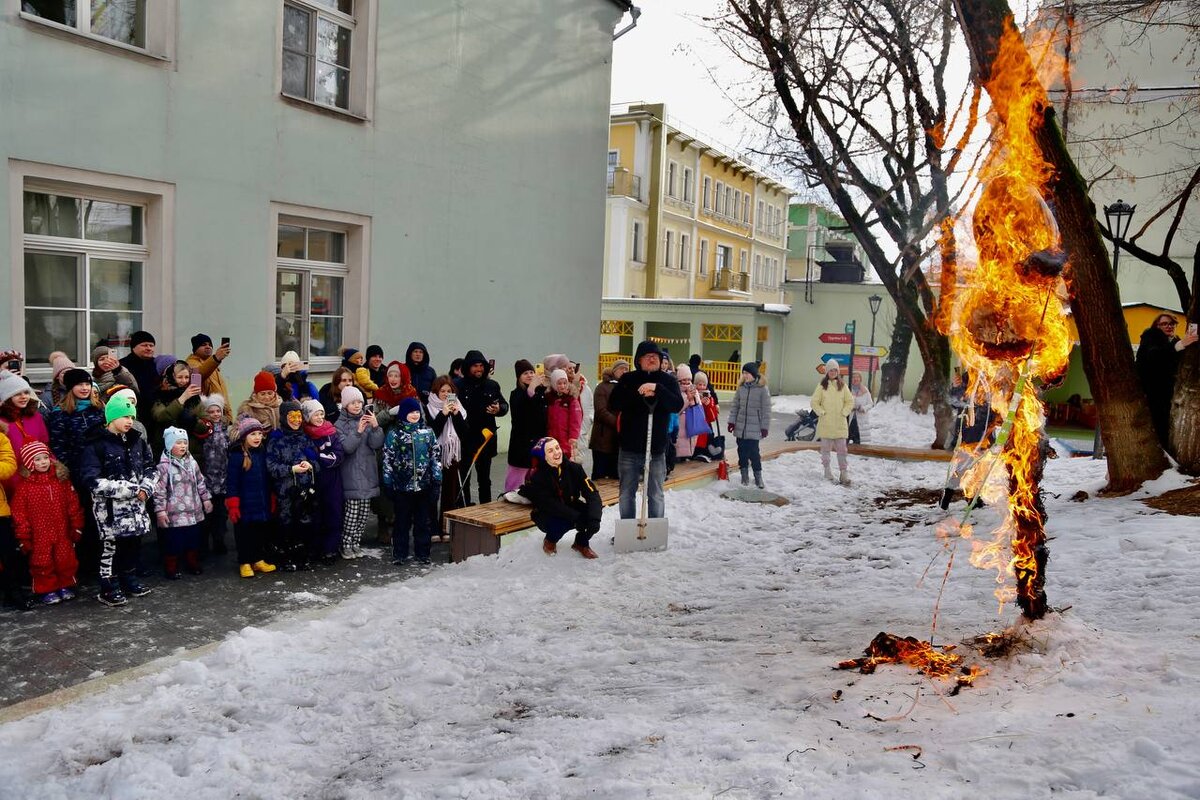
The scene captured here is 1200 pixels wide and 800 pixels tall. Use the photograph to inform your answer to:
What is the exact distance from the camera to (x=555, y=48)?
15398mm

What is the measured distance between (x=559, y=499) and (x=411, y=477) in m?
1.33

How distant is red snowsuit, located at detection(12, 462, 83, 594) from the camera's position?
20.7 feet

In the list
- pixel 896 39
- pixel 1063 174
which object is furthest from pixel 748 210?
pixel 1063 174

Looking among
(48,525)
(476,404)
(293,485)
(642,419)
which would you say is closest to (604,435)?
(476,404)

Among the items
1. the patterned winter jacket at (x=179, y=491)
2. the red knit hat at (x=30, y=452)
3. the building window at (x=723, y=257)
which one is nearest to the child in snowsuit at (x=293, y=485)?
the patterned winter jacket at (x=179, y=491)

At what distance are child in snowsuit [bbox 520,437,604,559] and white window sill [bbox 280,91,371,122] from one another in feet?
19.7

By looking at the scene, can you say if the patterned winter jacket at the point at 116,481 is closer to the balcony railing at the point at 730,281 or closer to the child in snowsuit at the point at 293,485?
the child in snowsuit at the point at 293,485

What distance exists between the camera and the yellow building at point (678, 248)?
36844 millimetres

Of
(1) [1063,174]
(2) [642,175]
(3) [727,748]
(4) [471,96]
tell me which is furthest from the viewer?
(2) [642,175]

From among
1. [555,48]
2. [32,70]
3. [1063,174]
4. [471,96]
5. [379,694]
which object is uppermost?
[555,48]

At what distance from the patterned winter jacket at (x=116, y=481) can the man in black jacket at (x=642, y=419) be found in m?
4.05

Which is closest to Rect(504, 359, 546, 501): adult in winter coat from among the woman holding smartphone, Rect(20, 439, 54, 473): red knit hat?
the woman holding smartphone

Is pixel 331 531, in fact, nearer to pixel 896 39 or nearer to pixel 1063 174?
pixel 1063 174

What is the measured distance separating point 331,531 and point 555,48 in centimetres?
1041
